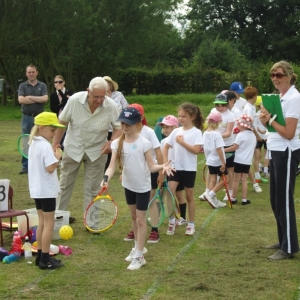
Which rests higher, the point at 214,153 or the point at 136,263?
the point at 214,153

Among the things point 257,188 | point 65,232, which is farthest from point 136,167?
point 257,188

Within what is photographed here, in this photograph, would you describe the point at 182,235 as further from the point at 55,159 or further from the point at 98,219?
the point at 55,159

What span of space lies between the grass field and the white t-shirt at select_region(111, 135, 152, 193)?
84cm

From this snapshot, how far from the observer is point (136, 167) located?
6695 mm

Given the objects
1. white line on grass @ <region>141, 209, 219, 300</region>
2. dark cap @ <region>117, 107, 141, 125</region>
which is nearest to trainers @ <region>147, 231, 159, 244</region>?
white line on grass @ <region>141, 209, 219, 300</region>

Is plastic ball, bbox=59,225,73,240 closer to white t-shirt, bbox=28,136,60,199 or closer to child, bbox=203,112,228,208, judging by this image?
white t-shirt, bbox=28,136,60,199

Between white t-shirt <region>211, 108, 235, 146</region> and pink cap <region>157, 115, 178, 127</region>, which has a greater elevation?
pink cap <region>157, 115, 178, 127</region>

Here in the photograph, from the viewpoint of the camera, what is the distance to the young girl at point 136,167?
260 inches

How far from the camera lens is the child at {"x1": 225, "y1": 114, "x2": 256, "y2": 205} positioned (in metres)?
10.4

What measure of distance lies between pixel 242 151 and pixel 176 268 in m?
4.21

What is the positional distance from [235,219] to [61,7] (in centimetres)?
2905

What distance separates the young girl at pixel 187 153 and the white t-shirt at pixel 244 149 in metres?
2.33

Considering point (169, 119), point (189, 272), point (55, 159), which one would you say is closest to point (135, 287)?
point (189, 272)

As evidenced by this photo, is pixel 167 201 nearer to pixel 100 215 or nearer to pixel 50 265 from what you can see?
pixel 100 215
